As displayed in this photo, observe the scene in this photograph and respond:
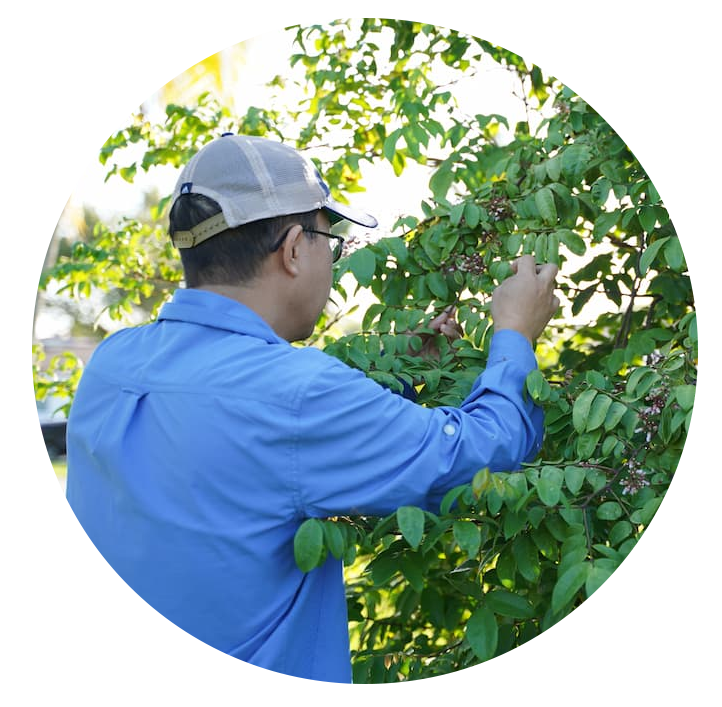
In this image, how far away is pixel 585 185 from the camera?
7.54 ft

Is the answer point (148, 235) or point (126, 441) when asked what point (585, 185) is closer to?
point (126, 441)

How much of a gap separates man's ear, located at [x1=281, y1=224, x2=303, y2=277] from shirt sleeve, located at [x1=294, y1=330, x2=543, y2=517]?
0.26m

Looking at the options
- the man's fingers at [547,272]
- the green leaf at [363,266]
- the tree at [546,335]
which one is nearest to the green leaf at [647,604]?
the tree at [546,335]

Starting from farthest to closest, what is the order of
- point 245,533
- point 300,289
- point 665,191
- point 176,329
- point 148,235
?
point 148,235 → point 665,191 → point 300,289 → point 176,329 → point 245,533

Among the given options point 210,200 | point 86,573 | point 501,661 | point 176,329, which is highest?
point 210,200

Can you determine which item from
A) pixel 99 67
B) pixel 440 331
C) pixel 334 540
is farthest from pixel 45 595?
pixel 334 540

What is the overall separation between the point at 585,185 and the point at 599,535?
1.06 m

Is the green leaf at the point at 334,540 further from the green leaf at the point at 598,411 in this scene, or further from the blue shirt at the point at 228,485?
the green leaf at the point at 598,411

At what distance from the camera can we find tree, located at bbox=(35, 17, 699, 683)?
1.48m

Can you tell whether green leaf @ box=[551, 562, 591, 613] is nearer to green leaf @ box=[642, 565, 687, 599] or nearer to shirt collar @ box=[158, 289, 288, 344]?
green leaf @ box=[642, 565, 687, 599]

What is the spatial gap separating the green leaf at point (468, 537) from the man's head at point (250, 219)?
545mm

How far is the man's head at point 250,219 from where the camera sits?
1.59 m

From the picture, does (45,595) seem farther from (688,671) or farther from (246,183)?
(688,671)
